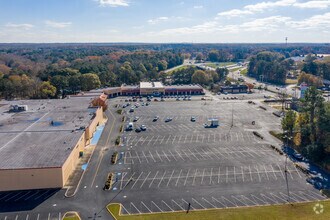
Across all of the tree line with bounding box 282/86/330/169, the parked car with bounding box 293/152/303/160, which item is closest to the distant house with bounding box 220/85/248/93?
the tree line with bounding box 282/86/330/169

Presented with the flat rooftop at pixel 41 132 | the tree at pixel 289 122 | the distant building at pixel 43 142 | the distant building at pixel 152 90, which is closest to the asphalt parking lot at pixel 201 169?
the tree at pixel 289 122

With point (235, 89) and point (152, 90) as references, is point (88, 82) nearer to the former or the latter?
point (152, 90)

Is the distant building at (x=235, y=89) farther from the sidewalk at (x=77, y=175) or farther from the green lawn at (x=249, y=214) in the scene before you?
the green lawn at (x=249, y=214)

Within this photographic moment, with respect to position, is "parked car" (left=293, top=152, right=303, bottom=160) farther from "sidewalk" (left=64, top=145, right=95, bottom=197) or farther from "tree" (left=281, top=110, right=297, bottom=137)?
"sidewalk" (left=64, top=145, right=95, bottom=197)

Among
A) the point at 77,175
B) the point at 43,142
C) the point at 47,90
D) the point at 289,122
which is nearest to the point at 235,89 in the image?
the point at 289,122

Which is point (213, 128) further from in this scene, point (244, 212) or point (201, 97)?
point (201, 97)

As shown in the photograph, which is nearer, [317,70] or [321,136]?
[321,136]

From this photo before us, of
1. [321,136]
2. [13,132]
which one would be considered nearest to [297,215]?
[321,136]

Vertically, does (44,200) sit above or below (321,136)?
below
